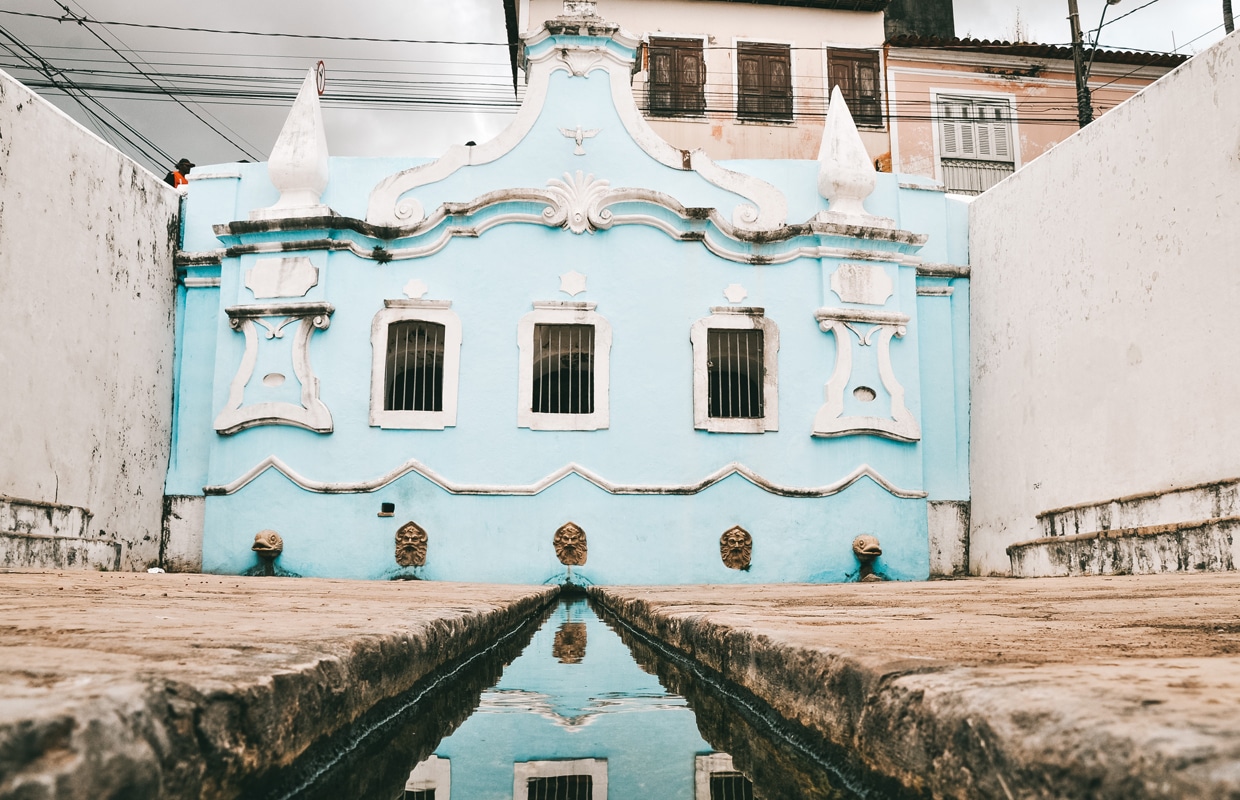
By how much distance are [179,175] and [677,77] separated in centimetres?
747

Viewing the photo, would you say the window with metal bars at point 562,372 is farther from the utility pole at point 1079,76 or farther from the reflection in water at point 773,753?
the utility pole at point 1079,76

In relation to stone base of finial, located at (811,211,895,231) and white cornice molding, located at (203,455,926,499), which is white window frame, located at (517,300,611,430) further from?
stone base of finial, located at (811,211,895,231)

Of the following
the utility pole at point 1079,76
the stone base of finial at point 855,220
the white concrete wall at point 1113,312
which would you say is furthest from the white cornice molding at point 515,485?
the utility pole at point 1079,76

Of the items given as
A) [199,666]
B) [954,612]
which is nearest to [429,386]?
[954,612]

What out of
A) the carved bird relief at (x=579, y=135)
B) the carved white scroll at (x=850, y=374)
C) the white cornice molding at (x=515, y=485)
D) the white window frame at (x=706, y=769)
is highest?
the carved bird relief at (x=579, y=135)

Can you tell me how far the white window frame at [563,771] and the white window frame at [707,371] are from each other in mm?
7860

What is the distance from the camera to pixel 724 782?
1.75 m

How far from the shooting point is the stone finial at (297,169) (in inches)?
392

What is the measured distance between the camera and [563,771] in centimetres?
180

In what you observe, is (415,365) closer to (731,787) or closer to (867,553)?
(867,553)

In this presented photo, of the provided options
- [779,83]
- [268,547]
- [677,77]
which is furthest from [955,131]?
[268,547]

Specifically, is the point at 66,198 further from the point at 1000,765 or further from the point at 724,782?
A: the point at 1000,765

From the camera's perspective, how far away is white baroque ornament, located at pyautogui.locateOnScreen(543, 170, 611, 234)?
10023 mm

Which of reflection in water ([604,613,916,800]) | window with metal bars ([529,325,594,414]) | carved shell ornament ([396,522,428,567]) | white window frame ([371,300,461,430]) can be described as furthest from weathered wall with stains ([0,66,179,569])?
reflection in water ([604,613,916,800])
